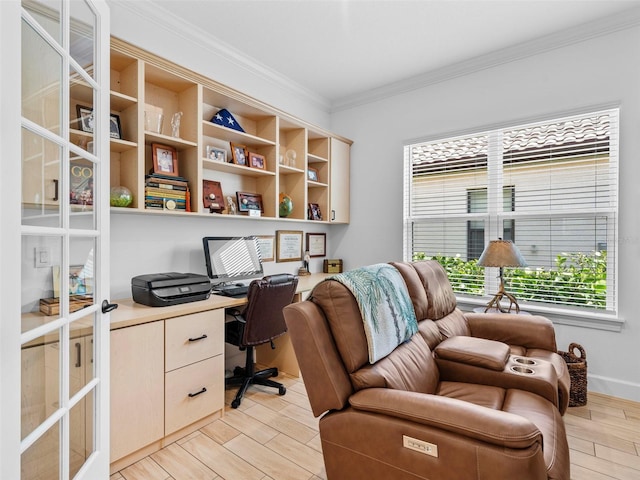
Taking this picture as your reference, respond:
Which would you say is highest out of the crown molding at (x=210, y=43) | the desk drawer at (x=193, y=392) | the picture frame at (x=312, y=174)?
the crown molding at (x=210, y=43)

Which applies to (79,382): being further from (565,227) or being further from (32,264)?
(565,227)

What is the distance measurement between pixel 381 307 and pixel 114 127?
75.8 inches

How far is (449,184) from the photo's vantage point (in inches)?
133

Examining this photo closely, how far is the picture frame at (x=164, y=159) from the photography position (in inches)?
90.7

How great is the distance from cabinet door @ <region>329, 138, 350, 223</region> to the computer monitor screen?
3.57 feet

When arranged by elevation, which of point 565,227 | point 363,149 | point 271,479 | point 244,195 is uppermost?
point 363,149

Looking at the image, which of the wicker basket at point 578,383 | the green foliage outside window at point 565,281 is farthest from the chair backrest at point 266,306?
the wicker basket at point 578,383

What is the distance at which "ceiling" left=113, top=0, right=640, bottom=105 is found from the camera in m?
2.38

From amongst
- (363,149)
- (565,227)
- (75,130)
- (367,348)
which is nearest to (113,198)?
(75,130)

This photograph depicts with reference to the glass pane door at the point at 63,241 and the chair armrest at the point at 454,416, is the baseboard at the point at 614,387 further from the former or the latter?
the glass pane door at the point at 63,241

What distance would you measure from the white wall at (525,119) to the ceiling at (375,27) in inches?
8.6

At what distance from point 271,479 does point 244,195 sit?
2144 mm

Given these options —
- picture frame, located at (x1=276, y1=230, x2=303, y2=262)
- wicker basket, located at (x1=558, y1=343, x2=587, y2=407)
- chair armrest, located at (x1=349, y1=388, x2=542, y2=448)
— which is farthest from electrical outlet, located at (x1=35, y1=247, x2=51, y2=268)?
wicker basket, located at (x1=558, y1=343, x2=587, y2=407)

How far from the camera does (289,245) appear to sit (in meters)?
3.58
